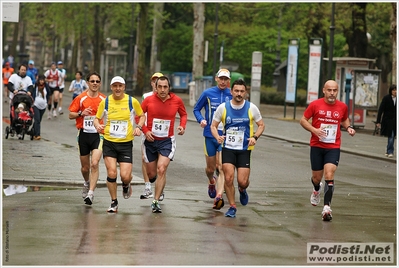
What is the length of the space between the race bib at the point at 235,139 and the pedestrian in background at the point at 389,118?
448 inches

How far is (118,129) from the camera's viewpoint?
13023mm

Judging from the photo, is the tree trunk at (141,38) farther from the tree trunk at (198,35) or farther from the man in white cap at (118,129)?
the man in white cap at (118,129)

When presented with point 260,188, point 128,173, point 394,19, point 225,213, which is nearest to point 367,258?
point 225,213

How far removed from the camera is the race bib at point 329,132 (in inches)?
521

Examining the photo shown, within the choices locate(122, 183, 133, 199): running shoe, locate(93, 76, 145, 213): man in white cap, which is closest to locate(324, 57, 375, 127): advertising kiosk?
locate(122, 183, 133, 199): running shoe

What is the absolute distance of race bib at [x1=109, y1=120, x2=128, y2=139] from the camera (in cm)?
1302

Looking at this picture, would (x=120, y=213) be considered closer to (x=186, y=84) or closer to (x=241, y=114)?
(x=241, y=114)

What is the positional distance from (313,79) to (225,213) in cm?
2342

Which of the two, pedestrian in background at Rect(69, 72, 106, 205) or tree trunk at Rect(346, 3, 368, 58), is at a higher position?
tree trunk at Rect(346, 3, 368, 58)

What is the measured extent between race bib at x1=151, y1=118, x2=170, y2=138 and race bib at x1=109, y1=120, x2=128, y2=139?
24.8 inches

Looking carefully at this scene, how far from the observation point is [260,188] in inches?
642

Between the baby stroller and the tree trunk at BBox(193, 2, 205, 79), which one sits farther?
the tree trunk at BBox(193, 2, 205, 79)

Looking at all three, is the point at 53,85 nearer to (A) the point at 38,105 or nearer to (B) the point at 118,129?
(A) the point at 38,105

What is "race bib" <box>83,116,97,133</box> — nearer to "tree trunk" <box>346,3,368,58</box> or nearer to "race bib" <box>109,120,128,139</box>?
"race bib" <box>109,120,128,139</box>
